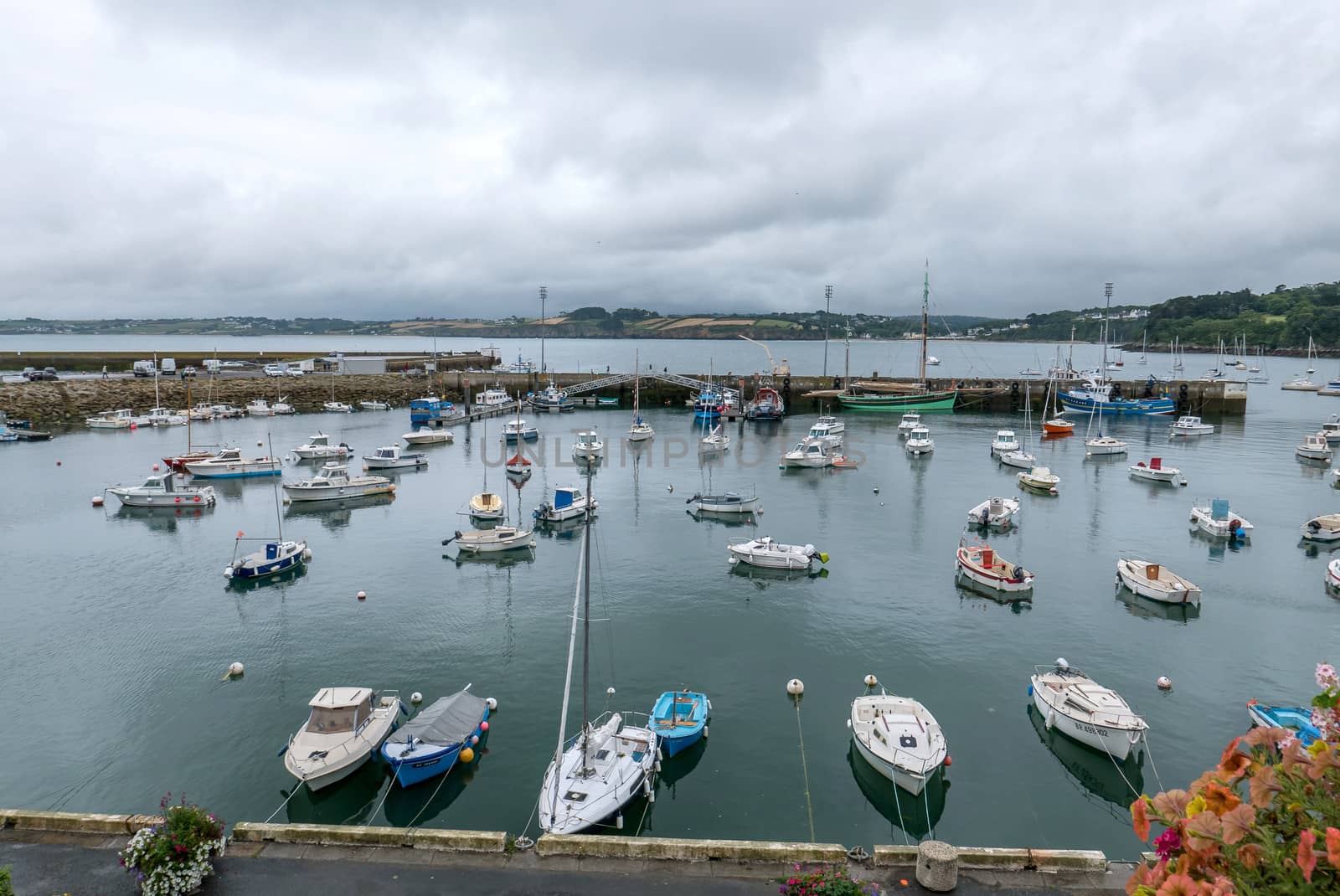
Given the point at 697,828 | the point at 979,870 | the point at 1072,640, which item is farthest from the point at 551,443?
the point at 979,870

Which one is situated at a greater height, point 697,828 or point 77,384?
point 77,384

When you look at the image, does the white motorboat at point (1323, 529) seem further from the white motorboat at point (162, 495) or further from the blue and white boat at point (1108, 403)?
the white motorboat at point (162, 495)

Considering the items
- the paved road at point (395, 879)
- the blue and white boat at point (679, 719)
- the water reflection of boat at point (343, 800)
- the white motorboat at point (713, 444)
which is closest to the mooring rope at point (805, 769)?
the blue and white boat at point (679, 719)

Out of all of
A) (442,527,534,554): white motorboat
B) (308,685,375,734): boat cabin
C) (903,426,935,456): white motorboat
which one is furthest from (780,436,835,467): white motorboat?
(308,685,375,734): boat cabin

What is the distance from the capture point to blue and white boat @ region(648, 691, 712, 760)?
23062mm

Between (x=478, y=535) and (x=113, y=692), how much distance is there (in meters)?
19.4

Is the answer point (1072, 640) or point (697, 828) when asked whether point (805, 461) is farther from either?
point (697, 828)

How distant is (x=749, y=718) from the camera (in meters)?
25.5

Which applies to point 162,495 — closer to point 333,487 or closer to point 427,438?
point 333,487

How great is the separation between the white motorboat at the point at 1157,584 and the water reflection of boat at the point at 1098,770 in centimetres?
1533

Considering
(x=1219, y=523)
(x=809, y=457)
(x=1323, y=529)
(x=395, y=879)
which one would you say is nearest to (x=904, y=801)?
(x=395, y=879)

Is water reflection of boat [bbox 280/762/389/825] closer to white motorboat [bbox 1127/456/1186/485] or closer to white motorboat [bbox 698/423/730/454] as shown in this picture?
white motorboat [bbox 698/423/730/454]

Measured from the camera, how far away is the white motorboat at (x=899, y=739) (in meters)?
21.4

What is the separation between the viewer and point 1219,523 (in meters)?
46.7
